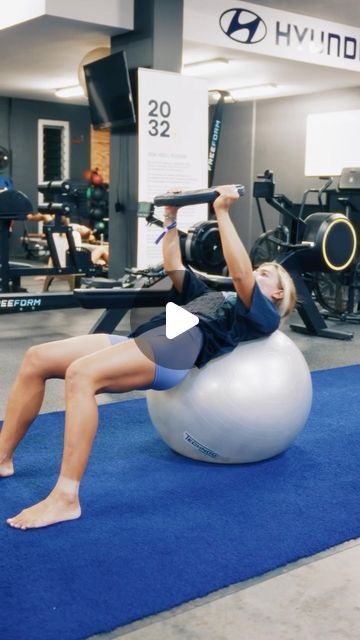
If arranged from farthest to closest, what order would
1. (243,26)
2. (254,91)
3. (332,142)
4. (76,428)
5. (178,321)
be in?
1. (254,91)
2. (332,142)
3. (243,26)
4. (178,321)
5. (76,428)

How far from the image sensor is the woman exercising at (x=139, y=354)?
216cm

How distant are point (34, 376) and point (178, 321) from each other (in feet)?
1.66

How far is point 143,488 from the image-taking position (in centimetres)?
247

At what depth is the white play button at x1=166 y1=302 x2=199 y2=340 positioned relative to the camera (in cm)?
237

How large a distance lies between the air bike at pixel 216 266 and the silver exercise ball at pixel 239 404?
891 mm

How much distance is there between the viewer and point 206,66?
25.1 ft

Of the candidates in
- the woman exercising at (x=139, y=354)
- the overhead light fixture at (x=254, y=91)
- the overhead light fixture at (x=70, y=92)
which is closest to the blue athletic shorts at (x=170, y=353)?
the woman exercising at (x=139, y=354)

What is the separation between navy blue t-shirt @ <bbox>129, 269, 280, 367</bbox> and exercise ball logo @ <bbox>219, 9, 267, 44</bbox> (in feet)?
14.5

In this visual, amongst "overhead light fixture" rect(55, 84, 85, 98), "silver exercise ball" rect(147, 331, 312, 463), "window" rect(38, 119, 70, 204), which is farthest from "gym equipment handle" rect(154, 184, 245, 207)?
"window" rect(38, 119, 70, 204)

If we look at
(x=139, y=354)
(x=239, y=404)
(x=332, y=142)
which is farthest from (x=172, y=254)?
(x=332, y=142)

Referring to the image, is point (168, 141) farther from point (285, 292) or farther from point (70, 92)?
point (70, 92)

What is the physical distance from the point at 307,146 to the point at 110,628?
831 centimetres

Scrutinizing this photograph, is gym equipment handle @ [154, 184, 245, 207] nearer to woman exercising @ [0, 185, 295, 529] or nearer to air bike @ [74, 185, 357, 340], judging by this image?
woman exercising @ [0, 185, 295, 529]

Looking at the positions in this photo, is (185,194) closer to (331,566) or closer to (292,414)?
(292,414)
